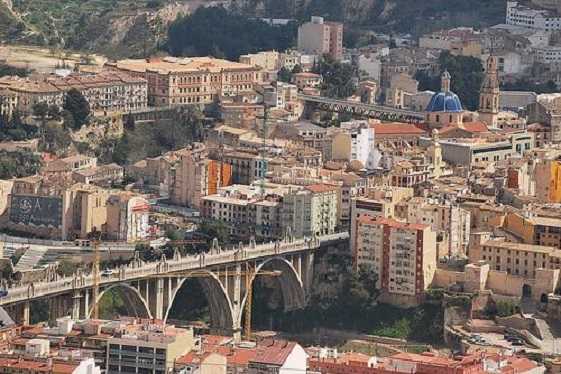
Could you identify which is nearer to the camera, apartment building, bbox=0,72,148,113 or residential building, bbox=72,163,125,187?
residential building, bbox=72,163,125,187

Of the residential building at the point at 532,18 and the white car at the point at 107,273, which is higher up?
the residential building at the point at 532,18

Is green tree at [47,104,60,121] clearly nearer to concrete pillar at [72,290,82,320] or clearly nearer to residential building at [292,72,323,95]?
residential building at [292,72,323,95]

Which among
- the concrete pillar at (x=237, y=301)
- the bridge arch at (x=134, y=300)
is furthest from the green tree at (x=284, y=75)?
the bridge arch at (x=134, y=300)

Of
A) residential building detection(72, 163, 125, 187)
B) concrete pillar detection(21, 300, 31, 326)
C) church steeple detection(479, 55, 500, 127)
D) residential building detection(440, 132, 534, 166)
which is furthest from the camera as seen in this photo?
church steeple detection(479, 55, 500, 127)

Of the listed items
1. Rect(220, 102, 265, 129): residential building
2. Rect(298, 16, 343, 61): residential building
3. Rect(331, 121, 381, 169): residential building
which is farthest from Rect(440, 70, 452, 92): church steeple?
Rect(298, 16, 343, 61): residential building

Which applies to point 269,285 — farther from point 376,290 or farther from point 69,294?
point 69,294

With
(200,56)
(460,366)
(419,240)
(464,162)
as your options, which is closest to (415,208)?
(419,240)

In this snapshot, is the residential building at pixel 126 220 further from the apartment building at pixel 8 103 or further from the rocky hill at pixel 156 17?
the rocky hill at pixel 156 17
